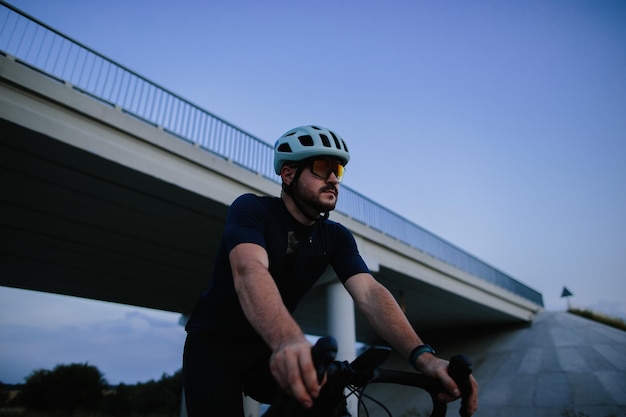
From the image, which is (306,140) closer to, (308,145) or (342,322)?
(308,145)

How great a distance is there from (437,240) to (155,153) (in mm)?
14839

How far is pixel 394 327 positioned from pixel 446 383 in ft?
1.49

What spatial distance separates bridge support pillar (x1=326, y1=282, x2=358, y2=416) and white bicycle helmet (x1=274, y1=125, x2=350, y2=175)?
32.5 feet

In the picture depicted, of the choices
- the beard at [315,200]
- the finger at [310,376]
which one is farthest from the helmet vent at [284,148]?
the finger at [310,376]

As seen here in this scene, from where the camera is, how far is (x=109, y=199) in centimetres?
943

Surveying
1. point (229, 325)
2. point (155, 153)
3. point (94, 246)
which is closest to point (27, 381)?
point (94, 246)

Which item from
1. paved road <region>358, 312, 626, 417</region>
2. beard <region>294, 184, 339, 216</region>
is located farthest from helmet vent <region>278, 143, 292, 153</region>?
paved road <region>358, 312, 626, 417</region>

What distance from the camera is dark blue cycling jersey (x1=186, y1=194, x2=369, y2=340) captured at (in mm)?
2031

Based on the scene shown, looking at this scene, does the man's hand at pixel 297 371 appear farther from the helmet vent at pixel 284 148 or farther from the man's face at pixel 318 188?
the helmet vent at pixel 284 148

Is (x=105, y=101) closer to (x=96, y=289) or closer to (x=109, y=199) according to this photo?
(x=109, y=199)

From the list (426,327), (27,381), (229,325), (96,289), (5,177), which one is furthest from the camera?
(426,327)

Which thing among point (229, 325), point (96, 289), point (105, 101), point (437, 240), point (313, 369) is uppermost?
point (437, 240)

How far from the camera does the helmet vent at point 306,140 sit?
235 cm

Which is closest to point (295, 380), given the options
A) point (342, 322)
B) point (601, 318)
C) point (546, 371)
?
point (342, 322)
